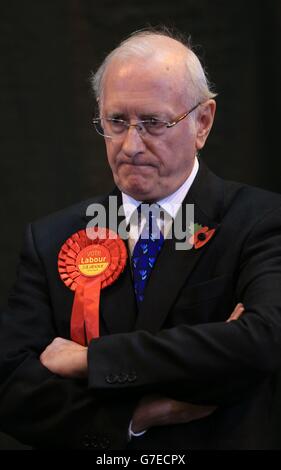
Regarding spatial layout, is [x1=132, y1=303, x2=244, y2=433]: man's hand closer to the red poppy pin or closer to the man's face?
the red poppy pin

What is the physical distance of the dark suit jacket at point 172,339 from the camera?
198cm

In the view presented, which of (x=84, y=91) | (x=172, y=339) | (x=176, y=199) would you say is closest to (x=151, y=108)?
(x=176, y=199)

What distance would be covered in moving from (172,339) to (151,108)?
2.13 ft

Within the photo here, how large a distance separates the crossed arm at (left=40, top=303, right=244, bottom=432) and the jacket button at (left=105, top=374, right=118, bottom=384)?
0.30 feet

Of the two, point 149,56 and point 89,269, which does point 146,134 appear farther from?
point 89,269

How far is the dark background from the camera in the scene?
305cm

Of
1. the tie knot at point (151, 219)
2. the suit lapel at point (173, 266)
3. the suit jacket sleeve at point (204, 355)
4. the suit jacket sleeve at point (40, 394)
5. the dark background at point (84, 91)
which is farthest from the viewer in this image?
the dark background at point (84, 91)

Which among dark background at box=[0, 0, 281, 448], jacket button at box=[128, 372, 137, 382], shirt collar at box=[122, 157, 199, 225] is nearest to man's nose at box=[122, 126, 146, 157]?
shirt collar at box=[122, 157, 199, 225]

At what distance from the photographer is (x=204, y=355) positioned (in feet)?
6.44

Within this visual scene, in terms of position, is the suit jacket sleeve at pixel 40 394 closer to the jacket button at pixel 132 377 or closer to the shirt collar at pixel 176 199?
the jacket button at pixel 132 377

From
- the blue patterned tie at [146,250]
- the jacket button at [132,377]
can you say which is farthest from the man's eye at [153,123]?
the jacket button at [132,377]

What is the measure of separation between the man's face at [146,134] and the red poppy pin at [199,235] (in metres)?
0.13

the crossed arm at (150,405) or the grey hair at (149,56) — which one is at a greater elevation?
the grey hair at (149,56)

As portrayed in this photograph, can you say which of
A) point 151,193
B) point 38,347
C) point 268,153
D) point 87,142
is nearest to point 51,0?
point 87,142
